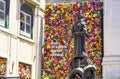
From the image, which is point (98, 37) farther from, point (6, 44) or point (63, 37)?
point (6, 44)

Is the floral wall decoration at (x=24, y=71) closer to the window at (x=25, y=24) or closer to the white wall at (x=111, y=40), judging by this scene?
the window at (x=25, y=24)

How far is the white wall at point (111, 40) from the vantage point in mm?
24047

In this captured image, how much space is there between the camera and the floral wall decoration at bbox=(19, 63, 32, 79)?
24350 millimetres

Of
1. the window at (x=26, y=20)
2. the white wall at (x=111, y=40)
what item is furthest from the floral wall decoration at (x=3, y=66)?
the white wall at (x=111, y=40)

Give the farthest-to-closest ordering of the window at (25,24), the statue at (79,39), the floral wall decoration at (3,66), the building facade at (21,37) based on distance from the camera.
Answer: the window at (25,24) → the building facade at (21,37) → the floral wall decoration at (3,66) → the statue at (79,39)

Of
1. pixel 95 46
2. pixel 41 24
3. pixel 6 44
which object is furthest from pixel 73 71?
pixel 41 24

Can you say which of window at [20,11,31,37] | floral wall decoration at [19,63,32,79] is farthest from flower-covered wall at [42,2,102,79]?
window at [20,11,31,37]

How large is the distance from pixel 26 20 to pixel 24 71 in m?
3.74

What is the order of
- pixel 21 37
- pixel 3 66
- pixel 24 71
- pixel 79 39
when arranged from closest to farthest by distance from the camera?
pixel 79 39, pixel 3 66, pixel 21 37, pixel 24 71

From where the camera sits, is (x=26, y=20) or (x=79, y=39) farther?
(x=26, y=20)

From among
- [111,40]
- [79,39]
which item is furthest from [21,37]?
[79,39]

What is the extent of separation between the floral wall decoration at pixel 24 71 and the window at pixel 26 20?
218cm

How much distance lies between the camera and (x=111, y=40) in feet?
80.1

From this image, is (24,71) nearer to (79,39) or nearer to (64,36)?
(64,36)
